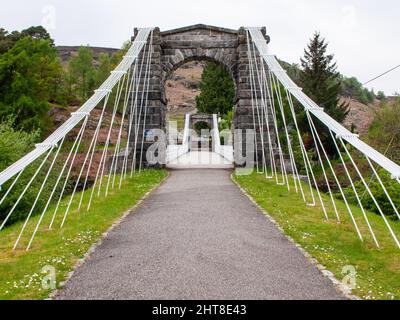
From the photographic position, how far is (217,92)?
42.4 meters

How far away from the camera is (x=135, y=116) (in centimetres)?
1528

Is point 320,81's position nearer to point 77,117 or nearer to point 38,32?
point 77,117

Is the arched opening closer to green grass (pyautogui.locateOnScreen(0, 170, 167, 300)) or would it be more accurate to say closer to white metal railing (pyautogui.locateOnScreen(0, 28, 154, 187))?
white metal railing (pyautogui.locateOnScreen(0, 28, 154, 187))

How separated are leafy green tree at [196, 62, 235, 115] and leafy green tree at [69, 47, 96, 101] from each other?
1005 centimetres

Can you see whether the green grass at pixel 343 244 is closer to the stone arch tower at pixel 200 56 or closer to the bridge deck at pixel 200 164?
the stone arch tower at pixel 200 56

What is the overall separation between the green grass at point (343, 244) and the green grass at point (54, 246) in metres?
2.57

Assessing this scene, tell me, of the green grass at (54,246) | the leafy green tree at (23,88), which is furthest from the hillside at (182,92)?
the green grass at (54,246)

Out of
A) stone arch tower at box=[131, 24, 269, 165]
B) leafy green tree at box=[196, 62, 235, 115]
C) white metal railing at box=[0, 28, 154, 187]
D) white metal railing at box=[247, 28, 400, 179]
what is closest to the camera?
white metal railing at box=[247, 28, 400, 179]

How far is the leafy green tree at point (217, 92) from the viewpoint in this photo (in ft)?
137

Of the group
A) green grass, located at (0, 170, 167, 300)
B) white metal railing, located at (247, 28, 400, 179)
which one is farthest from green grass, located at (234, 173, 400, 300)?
green grass, located at (0, 170, 167, 300)

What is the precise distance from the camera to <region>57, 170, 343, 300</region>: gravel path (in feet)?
13.1

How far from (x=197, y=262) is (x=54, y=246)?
1892mm
